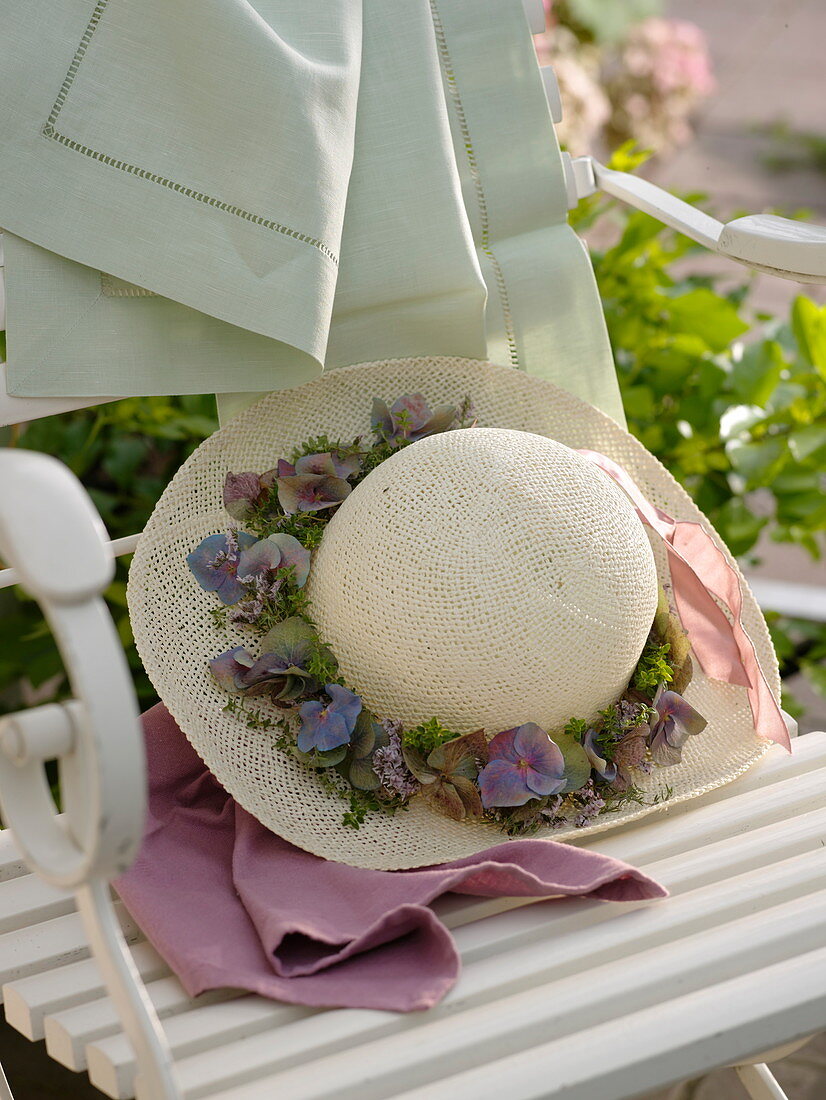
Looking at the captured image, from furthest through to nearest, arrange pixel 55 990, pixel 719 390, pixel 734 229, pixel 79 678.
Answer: pixel 719 390 < pixel 734 229 < pixel 55 990 < pixel 79 678

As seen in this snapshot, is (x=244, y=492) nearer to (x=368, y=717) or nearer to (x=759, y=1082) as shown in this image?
(x=368, y=717)

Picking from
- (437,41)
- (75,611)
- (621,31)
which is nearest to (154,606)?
(75,611)

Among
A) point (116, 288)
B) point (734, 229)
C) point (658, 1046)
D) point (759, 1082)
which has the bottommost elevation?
point (759, 1082)

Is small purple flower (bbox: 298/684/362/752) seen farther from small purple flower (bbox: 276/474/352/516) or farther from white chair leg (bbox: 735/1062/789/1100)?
white chair leg (bbox: 735/1062/789/1100)

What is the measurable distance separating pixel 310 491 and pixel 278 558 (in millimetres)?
82

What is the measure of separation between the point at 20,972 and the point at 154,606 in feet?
0.94

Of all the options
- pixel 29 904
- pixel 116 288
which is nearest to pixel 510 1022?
pixel 29 904

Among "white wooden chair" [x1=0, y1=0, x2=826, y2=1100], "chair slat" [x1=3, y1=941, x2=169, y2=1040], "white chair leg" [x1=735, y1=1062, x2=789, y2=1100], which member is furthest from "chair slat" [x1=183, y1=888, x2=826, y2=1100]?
"white chair leg" [x1=735, y1=1062, x2=789, y2=1100]

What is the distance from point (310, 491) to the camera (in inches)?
41.3

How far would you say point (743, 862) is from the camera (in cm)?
91

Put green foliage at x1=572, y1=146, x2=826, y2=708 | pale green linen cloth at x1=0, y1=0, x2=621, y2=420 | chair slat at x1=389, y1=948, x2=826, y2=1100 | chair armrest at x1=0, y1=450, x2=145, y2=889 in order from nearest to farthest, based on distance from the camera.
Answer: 1. chair armrest at x1=0, y1=450, x2=145, y2=889
2. chair slat at x1=389, y1=948, x2=826, y2=1100
3. pale green linen cloth at x1=0, y1=0, x2=621, y2=420
4. green foliage at x1=572, y1=146, x2=826, y2=708

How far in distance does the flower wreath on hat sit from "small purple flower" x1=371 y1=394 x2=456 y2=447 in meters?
0.07

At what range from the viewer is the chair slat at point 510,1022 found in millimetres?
719

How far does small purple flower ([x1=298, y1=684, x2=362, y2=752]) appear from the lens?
3.09 feet
